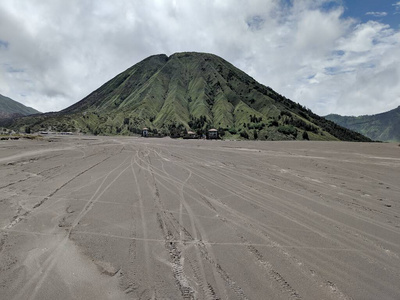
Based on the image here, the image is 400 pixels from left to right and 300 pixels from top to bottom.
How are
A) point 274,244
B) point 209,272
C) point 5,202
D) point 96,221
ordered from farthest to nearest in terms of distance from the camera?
point 5,202 < point 96,221 < point 274,244 < point 209,272

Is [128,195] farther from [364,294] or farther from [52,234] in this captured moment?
[364,294]

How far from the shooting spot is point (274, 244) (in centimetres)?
605

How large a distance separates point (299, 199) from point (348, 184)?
4.73 metres

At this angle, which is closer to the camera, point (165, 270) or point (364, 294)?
point (364, 294)

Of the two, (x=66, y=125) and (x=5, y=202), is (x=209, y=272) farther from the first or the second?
(x=66, y=125)

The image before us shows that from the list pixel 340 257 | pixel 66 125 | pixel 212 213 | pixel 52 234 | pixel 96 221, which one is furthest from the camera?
pixel 66 125

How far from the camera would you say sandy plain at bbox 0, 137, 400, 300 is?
14.4 feet

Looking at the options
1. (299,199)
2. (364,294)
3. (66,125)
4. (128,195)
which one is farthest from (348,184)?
(66,125)

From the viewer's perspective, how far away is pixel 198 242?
6.10 meters

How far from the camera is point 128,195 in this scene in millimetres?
10523

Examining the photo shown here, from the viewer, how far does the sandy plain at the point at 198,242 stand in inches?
173

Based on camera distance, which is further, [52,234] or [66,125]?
[66,125]

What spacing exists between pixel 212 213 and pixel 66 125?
550 feet

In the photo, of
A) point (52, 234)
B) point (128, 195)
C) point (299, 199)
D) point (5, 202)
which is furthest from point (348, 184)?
point (5, 202)
